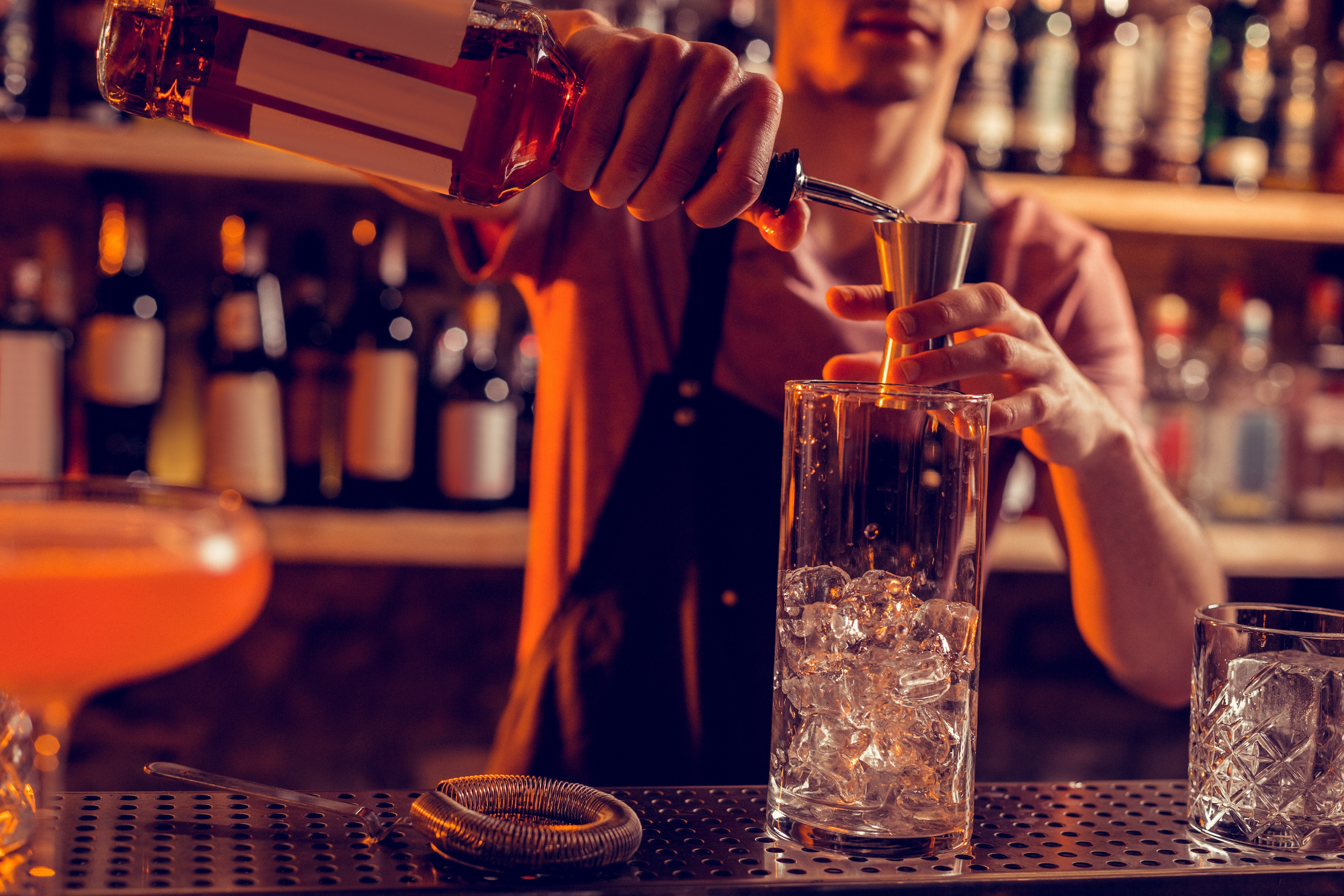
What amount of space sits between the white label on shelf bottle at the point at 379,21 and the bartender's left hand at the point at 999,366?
0.92ft

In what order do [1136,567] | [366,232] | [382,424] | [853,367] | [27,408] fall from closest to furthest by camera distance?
1. [853,367]
2. [1136,567]
3. [27,408]
4. [382,424]
5. [366,232]

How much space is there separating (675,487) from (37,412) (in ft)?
3.01

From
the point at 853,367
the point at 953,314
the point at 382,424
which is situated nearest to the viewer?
the point at 953,314

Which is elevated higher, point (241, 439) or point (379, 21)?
point (379, 21)

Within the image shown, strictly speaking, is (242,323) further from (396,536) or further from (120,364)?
(396,536)

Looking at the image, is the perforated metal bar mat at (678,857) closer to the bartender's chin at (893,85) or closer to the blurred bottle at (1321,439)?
the bartender's chin at (893,85)

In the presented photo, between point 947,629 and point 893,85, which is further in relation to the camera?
point 893,85

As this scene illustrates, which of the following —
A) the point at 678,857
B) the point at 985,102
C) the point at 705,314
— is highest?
the point at 985,102

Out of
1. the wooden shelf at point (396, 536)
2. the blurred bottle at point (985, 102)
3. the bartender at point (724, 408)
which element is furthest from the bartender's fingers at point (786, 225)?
the blurred bottle at point (985, 102)

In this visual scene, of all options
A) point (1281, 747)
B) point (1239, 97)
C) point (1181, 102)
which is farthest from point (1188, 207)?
point (1281, 747)

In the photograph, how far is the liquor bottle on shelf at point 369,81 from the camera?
25.8 inches

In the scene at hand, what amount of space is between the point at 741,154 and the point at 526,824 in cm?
37

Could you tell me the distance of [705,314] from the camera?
1.22 metres

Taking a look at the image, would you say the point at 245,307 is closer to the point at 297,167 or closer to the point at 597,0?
the point at 297,167
